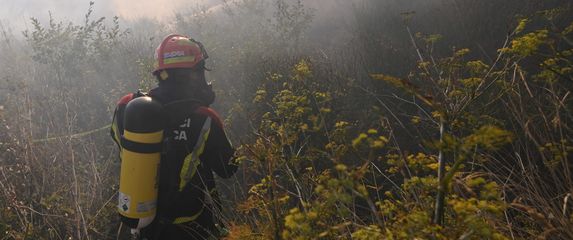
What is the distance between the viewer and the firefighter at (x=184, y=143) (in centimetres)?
197

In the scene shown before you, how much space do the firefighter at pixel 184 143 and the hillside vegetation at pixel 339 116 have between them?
195 mm

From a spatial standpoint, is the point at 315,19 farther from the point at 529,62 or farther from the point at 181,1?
the point at 181,1

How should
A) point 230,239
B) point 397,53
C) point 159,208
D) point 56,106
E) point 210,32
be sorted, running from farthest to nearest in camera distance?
point 210,32 < point 56,106 < point 397,53 < point 159,208 < point 230,239

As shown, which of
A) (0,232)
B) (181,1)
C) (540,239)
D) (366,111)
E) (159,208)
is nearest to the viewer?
(540,239)

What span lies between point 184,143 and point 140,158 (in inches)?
10.1

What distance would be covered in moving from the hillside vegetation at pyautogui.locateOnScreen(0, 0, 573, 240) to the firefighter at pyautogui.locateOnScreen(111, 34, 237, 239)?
195mm

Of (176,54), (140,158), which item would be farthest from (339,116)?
(140,158)

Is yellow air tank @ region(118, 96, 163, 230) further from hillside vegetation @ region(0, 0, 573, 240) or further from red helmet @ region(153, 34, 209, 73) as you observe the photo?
hillside vegetation @ region(0, 0, 573, 240)

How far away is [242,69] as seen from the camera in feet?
17.3

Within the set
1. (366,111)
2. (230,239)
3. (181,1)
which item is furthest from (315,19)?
(181,1)

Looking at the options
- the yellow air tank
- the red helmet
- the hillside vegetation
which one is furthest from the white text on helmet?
the hillside vegetation

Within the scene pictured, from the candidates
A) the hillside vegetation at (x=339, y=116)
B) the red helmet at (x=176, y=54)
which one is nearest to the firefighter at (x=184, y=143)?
the red helmet at (x=176, y=54)

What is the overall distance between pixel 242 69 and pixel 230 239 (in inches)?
150

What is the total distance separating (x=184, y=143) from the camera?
202 centimetres
